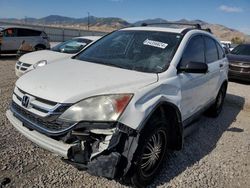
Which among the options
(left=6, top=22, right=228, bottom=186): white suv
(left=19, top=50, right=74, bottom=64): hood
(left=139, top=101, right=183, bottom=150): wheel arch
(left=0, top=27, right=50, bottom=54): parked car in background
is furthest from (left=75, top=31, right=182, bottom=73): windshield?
(left=0, top=27, right=50, bottom=54): parked car in background

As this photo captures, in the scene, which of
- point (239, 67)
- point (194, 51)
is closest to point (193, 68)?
point (194, 51)

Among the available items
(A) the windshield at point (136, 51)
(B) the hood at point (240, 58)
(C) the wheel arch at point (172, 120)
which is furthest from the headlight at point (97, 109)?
(B) the hood at point (240, 58)

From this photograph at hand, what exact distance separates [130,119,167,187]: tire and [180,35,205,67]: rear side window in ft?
3.41

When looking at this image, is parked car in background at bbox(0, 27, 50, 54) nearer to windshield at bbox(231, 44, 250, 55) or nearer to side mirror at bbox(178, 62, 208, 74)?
windshield at bbox(231, 44, 250, 55)

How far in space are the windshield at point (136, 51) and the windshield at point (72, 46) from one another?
466 centimetres

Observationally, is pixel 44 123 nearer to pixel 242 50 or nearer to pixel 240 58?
pixel 240 58

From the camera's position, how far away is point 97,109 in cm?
266

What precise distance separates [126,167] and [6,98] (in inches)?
168

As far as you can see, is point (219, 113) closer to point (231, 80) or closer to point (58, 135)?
point (58, 135)

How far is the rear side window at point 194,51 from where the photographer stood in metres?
3.85

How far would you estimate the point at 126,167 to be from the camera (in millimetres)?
2676

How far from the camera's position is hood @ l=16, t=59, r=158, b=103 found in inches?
108

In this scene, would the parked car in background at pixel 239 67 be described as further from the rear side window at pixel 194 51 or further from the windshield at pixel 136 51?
the windshield at pixel 136 51

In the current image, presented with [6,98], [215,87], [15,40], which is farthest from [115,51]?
[15,40]
